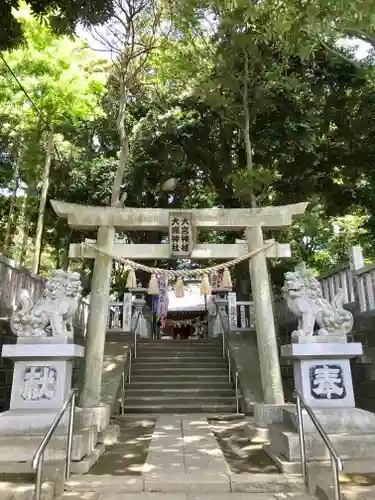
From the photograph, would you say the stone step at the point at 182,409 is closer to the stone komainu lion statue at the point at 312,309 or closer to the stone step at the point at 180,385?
the stone step at the point at 180,385

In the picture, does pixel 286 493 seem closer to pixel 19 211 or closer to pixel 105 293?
pixel 105 293

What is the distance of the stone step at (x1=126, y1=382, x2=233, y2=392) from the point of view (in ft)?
32.4

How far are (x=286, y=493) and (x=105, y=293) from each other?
179 inches

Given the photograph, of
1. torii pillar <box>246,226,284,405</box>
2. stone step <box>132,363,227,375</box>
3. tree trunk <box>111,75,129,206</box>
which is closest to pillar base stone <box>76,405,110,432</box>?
torii pillar <box>246,226,284,405</box>

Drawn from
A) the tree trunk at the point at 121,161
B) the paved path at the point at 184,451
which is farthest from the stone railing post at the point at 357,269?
the tree trunk at the point at 121,161

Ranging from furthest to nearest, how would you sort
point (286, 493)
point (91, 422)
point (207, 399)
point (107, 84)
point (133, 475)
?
point (107, 84) < point (207, 399) < point (91, 422) < point (133, 475) < point (286, 493)

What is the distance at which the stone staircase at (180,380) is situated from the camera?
9133mm

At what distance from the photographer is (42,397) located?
204 inches

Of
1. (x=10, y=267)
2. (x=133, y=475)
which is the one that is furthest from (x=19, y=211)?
(x=133, y=475)

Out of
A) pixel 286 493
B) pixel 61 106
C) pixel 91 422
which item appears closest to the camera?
pixel 286 493

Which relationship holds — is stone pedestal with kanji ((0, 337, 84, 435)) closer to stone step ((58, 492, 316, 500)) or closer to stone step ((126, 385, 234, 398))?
stone step ((58, 492, 316, 500))

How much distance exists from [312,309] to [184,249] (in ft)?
9.69

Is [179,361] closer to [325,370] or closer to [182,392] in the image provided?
[182,392]

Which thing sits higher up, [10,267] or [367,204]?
[367,204]
